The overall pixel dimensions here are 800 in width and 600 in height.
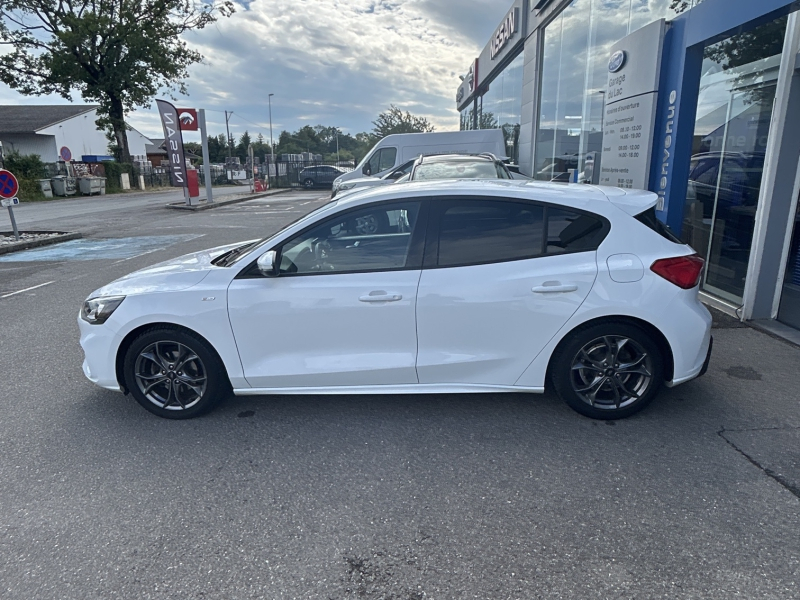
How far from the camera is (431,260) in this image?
3.51 metres

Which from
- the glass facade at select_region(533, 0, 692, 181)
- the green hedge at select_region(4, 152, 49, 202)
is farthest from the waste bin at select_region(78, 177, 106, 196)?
the glass facade at select_region(533, 0, 692, 181)

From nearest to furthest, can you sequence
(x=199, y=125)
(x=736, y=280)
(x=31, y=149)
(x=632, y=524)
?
(x=632, y=524)
(x=736, y=280)
(x=199, y=125)
(x=31, y=149)

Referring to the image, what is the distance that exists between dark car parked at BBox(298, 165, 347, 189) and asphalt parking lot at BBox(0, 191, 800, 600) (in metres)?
33.1

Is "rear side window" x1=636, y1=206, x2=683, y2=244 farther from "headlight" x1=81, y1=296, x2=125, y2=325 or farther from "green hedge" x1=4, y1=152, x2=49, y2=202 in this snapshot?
"green hedge" x1=4, y1=152, x2=49, y2=202

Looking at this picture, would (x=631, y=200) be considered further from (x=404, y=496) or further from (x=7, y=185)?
(x=7, y=185)

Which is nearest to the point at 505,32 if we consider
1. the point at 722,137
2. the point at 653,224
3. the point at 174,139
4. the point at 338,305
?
the point at 174,139

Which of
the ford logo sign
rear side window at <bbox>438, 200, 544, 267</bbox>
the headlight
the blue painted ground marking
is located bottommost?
the blue painted ground marking

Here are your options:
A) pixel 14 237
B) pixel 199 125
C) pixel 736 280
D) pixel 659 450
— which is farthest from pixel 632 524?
pixel 199 125

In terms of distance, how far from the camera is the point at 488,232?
3.55m

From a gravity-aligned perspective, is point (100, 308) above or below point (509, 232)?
below

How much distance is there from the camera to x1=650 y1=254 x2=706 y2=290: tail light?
3418 mm

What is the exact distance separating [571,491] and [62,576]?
253 cm

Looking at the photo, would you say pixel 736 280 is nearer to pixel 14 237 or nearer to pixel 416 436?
pixel 416 436

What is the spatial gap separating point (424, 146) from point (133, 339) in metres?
14.2
